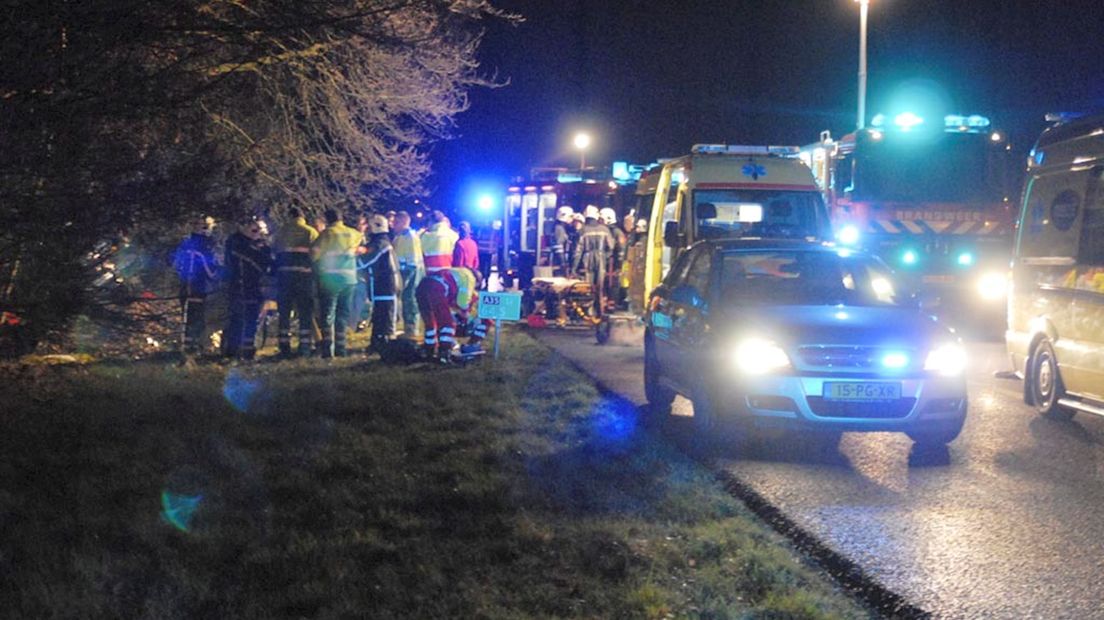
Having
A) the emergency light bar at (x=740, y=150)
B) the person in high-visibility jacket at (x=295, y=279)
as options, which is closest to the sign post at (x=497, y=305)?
the person in high-visibility jacket at (x=295, y=279)

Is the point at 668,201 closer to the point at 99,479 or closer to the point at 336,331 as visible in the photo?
the point at 336,331

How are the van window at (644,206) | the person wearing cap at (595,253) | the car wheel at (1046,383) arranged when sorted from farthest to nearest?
the person wearing cap at (595,253), the van window at (644,206), the car wheel at (1046,383)

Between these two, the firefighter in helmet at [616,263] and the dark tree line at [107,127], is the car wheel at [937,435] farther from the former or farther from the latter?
the firefighter in helmet at [616,263]

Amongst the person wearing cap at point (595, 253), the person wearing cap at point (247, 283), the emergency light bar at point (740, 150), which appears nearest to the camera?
the person wearing cap at point (247, 283)

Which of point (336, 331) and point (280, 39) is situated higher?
point (280, 39)

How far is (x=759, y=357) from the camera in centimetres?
835

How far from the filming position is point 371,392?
1100cm

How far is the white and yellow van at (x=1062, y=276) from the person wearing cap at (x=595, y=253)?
867 cm

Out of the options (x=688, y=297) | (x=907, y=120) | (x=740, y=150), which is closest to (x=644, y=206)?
(x=740, y=150)

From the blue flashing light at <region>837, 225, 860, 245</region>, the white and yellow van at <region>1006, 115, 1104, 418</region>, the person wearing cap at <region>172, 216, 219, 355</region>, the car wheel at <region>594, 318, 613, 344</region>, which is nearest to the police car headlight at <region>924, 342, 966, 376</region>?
the white and yellow van at <region>1006, 115, 1104, 418</region>

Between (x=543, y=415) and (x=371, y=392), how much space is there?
6.62ft

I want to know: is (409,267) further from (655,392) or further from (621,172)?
(621,172)

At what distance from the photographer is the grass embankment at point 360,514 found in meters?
5.05

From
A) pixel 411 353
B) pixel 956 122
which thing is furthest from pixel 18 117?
pixel 956 122
